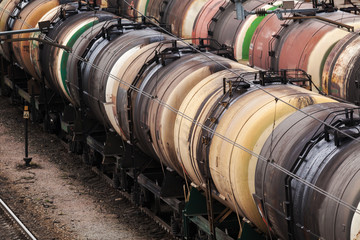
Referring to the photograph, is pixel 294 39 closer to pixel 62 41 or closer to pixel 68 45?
pixel 68 45

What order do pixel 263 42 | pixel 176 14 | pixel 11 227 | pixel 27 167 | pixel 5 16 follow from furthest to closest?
1. pixel 5 16
2. pixel 176 14
3. pixel 27 167
4. pixel 263 42
5. pixel 11 227

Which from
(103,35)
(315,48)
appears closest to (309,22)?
(315,48)

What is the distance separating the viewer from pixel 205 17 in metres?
29.7

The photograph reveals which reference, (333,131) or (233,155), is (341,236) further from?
(233,155)

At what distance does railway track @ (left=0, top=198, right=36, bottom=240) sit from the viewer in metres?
20.0

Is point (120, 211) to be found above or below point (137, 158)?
below

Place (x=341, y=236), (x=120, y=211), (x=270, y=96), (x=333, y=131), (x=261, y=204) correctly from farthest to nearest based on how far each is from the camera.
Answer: (x=120, y=211), (x=270, y=96), (x=261, y=204), (x=333, y=131), (x=341, y=236)

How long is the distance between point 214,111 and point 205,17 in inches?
589

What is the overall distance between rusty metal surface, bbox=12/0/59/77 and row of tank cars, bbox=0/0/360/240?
0.07 meters

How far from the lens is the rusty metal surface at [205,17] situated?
29.3 m

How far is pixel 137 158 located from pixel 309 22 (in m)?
6.38

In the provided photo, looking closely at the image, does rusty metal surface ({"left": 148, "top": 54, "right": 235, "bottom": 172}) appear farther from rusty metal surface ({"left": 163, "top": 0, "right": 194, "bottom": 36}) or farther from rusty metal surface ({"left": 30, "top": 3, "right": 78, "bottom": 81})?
rusty metal surface ({"left": 163, "top": 0, "right": 194, "bottom": 36})

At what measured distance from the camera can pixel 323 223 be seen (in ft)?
37.7

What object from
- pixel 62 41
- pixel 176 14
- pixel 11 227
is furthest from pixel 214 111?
pixel 176 14
